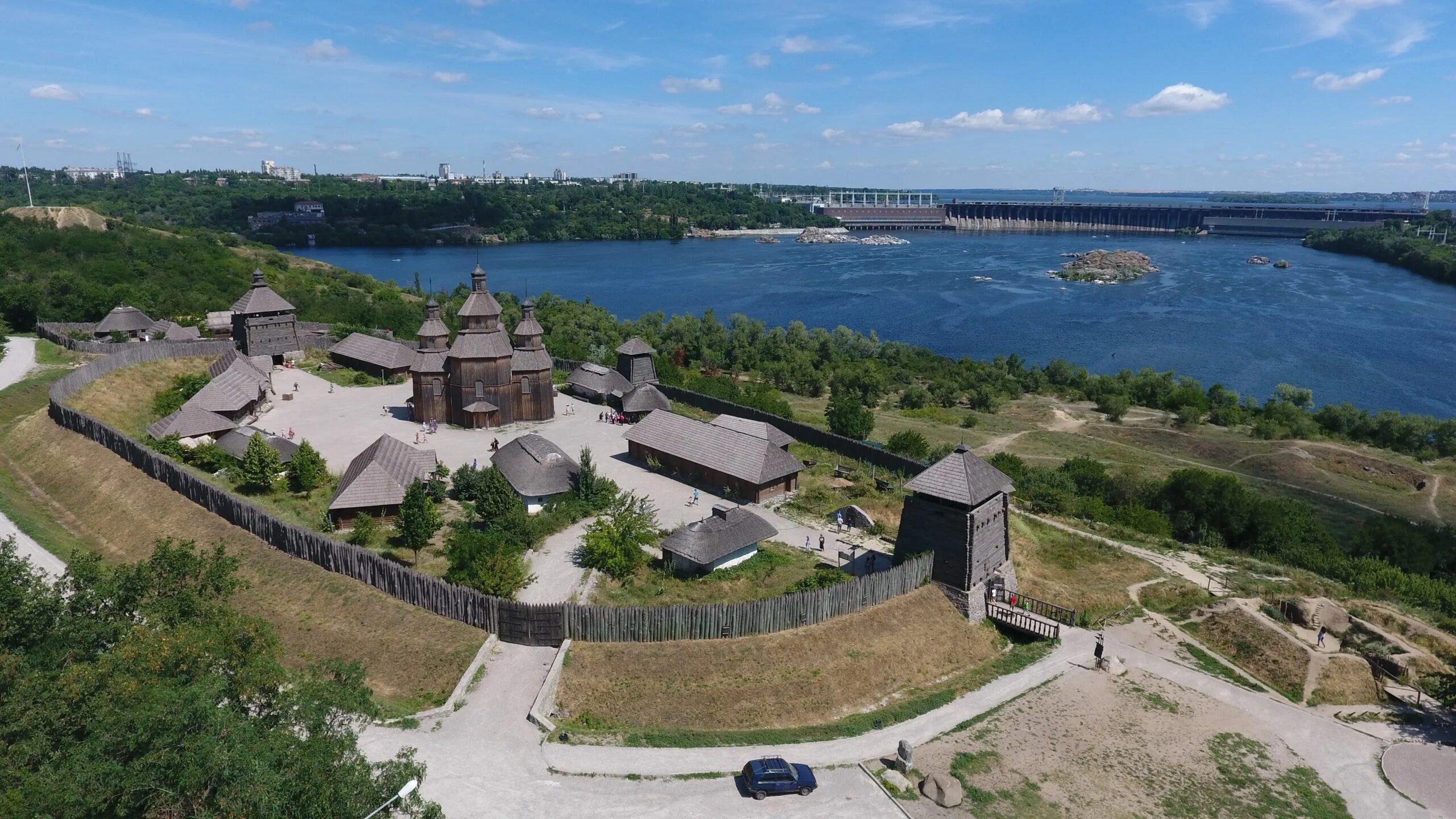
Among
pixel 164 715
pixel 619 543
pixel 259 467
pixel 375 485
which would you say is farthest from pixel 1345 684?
pixel 259 467

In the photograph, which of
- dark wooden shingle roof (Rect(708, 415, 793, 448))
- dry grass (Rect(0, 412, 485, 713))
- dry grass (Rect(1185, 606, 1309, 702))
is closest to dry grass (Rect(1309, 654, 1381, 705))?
dry grass (Rect(1185, 606, 1309, 702))

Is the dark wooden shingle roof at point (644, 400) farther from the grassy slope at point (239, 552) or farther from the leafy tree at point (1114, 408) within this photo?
the leafy tree at point (1114, 408)

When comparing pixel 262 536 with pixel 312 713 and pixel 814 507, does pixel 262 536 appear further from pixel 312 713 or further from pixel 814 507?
pixel 814 507

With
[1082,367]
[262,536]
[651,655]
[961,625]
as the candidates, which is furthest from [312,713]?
[1082,367]

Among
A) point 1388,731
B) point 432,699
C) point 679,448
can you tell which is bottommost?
point 1388,731

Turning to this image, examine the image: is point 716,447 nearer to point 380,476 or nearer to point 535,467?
point 535,467
